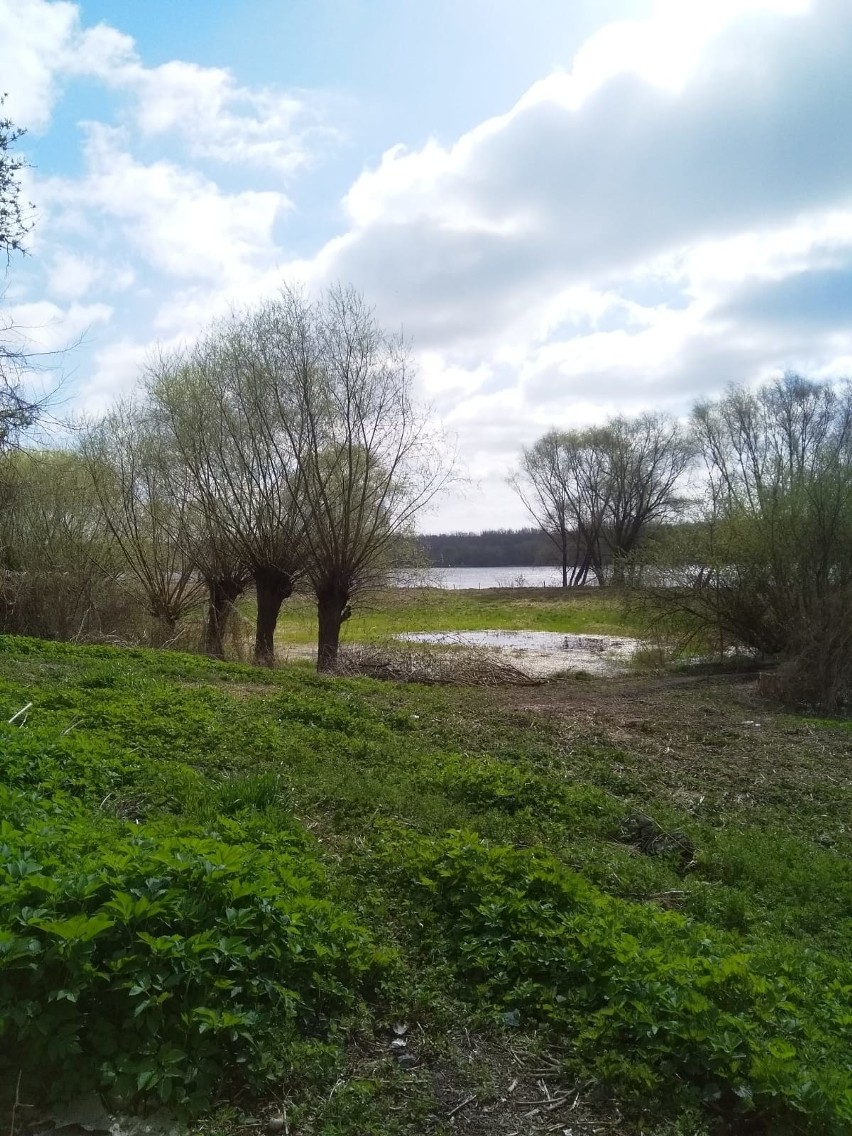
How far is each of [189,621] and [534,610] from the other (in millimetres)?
26753

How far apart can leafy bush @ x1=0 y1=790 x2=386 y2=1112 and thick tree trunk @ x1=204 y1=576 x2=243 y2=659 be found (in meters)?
15.7

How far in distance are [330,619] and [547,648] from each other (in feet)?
39.4

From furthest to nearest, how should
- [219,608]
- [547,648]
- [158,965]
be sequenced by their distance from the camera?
1. [547,648]
2. [219,608]
3. [158,965]

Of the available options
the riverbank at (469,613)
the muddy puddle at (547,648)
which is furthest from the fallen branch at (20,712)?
the muddy puddle at (547,648)

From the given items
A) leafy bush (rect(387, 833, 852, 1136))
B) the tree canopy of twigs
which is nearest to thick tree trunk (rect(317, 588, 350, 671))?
the tree canopy of twigs

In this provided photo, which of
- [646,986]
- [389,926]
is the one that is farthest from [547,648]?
[646,986]

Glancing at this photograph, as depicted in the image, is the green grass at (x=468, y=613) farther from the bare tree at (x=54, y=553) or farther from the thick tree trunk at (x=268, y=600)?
the bare tree at (x=54, y=553)

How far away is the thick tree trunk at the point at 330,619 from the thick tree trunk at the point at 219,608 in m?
2.46

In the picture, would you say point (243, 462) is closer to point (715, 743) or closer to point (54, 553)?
point (54, 553)

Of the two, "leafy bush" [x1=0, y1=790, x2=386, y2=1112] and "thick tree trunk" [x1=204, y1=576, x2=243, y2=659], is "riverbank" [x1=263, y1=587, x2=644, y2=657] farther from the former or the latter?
"leafy bush" [x1=0, y1=790, x2=386, y2=1112]

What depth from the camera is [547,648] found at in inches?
1119

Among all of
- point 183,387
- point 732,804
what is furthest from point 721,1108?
point 183,387

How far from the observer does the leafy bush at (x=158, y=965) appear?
2.85m

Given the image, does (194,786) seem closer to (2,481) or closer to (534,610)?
(2,481)
